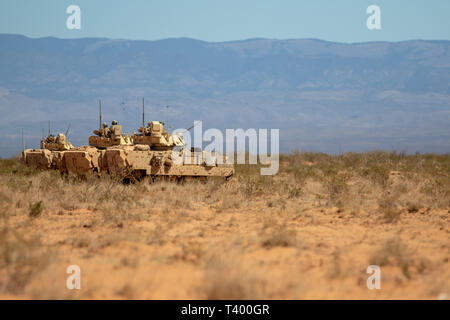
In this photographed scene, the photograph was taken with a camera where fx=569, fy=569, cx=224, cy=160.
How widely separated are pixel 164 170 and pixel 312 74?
187m

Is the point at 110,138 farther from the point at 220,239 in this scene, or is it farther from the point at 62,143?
the point at 220,239

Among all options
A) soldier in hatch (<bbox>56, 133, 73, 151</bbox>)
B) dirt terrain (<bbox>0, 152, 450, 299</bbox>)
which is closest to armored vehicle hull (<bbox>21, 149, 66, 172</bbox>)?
dirt terrain (<bbox>0, 152, 450, 299</bbox>)

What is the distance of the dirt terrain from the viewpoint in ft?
23.8

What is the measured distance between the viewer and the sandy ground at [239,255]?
7.15 metres

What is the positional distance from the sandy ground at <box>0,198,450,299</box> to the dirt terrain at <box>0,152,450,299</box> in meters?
0.02

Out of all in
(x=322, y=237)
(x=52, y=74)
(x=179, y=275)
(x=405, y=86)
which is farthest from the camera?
(x=52, y=74)

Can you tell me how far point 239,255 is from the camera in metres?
8.60

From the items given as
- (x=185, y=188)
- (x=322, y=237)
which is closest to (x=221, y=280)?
(x=322, y=237)

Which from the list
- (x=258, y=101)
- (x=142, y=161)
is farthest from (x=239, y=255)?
(x=258, y=101)

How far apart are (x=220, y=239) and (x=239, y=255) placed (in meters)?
1.42

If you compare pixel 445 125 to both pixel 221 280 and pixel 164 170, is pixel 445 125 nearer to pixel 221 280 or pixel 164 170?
pixel 164 170

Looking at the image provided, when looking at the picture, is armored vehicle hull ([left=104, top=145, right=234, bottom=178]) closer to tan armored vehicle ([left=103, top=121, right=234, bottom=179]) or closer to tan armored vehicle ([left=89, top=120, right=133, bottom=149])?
tan armored vehicle ([left=103, top=121, right=234, bottom=179])

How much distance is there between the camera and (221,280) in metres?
7.04
